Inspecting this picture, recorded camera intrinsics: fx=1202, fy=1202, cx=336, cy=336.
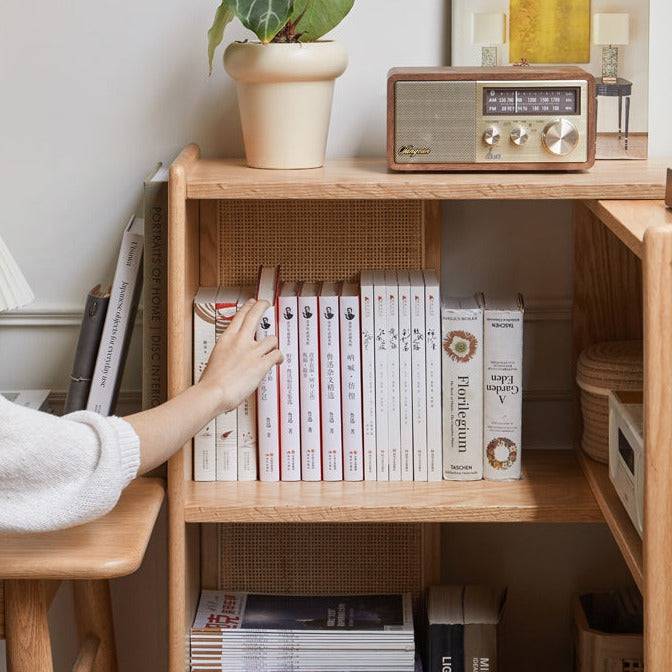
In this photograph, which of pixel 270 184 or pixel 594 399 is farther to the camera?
pixel 594 399

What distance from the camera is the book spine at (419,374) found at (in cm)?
174

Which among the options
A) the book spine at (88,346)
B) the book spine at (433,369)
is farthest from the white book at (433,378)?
the book spine at (88,346)

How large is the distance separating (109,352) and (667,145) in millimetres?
941

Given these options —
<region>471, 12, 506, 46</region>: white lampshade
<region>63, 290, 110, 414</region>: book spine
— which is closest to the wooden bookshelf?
<region>63, 290, 110, 414</region>: book spine

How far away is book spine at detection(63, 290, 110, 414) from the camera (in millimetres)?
1805

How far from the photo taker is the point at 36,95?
→ 1936mm

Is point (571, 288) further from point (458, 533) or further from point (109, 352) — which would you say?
point (109, 352)

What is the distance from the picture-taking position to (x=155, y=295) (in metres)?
1.75

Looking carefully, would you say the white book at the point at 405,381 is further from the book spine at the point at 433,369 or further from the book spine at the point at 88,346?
the book spine at the point at 88,346

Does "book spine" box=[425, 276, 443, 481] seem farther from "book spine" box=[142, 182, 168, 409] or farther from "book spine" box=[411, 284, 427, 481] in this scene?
"book spine" box=[142, 182, 168, 409]

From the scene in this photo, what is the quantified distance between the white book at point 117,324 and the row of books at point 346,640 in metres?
0.39

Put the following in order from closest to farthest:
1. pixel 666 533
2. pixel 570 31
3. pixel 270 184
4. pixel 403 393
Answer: pixel 666 533 → pixel 270 184 → pixel 403 393 → pixel 570 31

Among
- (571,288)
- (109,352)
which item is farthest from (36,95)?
(571,288)

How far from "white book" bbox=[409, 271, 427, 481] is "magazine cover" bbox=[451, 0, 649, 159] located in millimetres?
390
